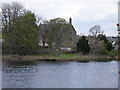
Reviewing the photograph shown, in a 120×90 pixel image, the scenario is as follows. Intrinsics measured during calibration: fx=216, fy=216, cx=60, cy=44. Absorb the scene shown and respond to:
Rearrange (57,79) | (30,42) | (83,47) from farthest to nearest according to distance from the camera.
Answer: (83,47), (30,42), (57,79)

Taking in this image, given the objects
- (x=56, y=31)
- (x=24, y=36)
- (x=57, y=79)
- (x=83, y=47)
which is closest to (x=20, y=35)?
(x=24, y=36)

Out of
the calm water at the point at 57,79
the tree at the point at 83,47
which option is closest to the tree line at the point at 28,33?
the tree at the point at 83,47

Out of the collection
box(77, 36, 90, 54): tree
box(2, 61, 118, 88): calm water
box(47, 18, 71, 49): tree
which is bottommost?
box(2, 61, 118, 88): calm water

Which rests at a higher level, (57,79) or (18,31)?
(18,31)

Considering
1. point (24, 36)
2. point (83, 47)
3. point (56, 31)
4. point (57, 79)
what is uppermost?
point (56, 31)

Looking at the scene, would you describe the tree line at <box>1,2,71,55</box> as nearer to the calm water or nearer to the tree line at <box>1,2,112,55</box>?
the tree line at <box>1,2,112,55</box>

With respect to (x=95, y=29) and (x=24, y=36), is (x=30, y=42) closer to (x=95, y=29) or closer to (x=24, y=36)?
(x=24, y=36)

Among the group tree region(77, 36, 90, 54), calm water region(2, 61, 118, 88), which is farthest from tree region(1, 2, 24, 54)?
calm water region(2, 61, 118, 88)

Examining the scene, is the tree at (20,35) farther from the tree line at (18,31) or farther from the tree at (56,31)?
the tree at (56,31)

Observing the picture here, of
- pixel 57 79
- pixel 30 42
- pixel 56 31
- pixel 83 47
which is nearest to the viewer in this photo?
pixel 57 79

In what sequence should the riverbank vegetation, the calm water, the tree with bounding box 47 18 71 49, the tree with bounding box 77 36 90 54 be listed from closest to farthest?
the calm water, the riverbank vegetation, the tree with bounding box 77 36 90 54, the tree with bounding box 47 18 71 49

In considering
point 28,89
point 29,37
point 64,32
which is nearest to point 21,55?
point 29,37

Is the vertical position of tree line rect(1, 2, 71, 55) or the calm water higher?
tree line rect(1, 2, 71, 55)

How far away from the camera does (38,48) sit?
4769cm
